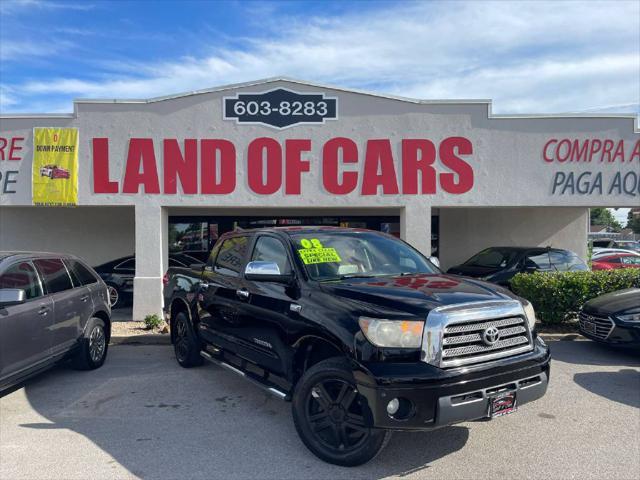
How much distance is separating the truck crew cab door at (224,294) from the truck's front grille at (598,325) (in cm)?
525

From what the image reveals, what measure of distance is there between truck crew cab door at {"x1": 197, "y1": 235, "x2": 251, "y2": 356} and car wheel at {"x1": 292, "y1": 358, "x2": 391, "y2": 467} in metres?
1.33

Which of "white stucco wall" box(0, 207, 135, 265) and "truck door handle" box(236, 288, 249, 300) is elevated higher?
"white stucco wall" box(0, 207, 135, 265)

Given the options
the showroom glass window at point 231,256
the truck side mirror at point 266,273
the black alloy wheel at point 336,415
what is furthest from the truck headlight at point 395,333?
the showroom glass window at point 231,256

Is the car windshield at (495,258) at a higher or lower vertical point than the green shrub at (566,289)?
higher

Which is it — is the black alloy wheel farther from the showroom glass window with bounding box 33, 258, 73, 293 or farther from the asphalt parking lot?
the showroom glass window with bounding box 33, 258, 73, 293

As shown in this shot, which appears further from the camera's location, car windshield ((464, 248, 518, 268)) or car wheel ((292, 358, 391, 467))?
car windshield ((464, 248, 518, 268))

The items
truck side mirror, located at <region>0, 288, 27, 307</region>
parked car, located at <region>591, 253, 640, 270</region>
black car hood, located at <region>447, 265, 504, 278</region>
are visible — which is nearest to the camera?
truck side mirror, located at <region>0, 288, 27, 307</region>

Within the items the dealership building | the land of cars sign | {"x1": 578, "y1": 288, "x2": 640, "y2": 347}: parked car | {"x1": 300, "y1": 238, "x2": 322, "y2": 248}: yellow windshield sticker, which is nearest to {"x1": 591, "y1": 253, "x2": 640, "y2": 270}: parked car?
the dealership building

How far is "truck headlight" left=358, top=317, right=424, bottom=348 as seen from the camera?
3.46 metres

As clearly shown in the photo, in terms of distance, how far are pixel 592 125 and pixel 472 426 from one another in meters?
7.96

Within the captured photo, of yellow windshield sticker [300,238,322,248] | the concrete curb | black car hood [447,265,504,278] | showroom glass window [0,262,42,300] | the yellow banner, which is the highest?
the yellow banner

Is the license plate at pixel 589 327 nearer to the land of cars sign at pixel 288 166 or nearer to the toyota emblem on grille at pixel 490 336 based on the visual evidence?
the land of cars sign at pixel 288 166

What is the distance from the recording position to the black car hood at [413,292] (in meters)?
3.62

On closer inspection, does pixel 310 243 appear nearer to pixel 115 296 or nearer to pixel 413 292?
pixel 413 292
